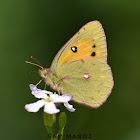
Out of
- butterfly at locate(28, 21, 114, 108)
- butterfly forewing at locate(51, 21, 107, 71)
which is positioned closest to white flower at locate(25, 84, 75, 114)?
butterfly at locate(28, 21, 114, 108)

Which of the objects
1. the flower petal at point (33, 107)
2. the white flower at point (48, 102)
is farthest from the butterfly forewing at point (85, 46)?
the flower petal at point (33, 107)

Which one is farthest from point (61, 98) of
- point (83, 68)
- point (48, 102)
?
point (83, 68)

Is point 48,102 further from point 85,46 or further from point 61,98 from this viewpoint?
point 85,46

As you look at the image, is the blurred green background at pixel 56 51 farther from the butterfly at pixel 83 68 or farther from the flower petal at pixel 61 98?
the flower petal at pixel 61 98

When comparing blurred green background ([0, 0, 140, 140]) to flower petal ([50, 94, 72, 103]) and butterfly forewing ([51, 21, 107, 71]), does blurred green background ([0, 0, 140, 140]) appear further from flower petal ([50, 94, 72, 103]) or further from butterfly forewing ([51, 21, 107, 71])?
flower petal ([50, 94, 72, 103])
